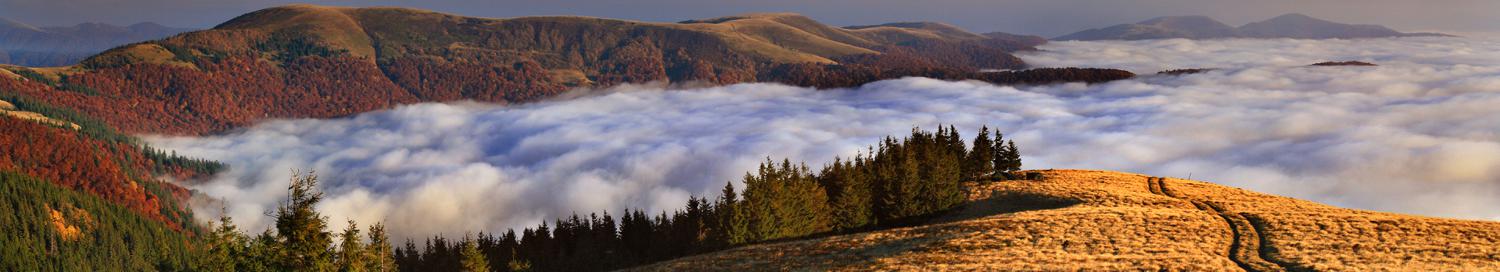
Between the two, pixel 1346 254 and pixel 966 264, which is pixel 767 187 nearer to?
pixel 966 264

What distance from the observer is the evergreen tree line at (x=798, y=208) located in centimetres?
8125

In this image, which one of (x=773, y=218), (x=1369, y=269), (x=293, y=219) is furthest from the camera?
(x=773, y=218)

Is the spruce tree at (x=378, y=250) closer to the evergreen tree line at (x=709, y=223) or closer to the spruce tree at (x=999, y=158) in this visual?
the evergreen tree line at (x=709, y=223)

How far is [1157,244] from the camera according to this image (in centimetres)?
5091

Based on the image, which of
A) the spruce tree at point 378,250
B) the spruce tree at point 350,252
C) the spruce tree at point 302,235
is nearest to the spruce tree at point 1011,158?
the spruce tree at point 378,250

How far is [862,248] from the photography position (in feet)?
194

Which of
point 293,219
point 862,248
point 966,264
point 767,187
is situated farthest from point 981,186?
point 293,219

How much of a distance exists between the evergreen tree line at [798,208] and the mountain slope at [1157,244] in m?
9.56

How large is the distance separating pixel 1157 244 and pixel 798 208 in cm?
4032

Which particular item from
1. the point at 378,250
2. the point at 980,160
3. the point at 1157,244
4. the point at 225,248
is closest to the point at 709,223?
the point at 980,160

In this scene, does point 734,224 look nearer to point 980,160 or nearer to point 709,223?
point 709,223

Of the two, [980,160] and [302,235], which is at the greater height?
[980,160]

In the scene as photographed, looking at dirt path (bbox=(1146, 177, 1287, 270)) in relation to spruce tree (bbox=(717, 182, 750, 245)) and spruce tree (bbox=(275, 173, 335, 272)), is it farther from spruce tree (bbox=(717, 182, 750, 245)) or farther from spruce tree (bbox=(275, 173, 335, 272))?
spruce tree (bbox=(275, 173, 335, 272))

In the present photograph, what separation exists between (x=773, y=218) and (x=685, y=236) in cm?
3425
